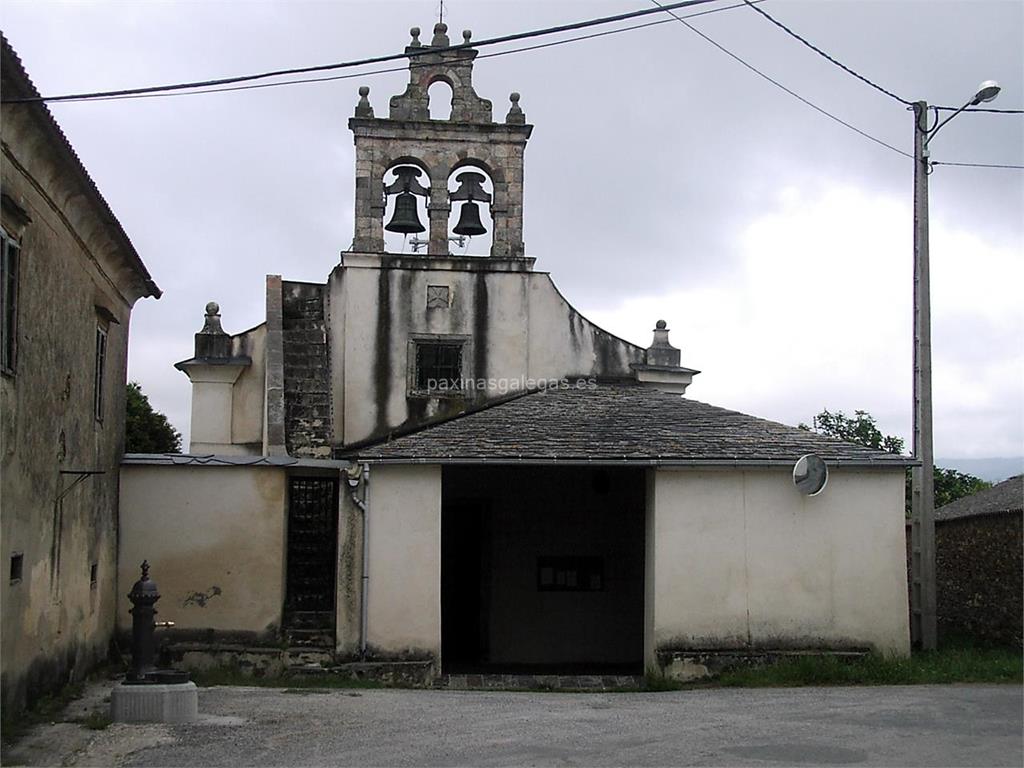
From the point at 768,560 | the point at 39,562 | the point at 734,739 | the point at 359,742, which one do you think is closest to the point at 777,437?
the point at 768,560

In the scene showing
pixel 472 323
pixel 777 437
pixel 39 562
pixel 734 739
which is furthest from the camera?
pixel 472 323

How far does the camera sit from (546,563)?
18.7 meters

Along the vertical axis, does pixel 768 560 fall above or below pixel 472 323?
below

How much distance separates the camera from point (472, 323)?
62.7ft

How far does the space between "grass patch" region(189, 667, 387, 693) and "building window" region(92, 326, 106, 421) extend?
10.7 ft

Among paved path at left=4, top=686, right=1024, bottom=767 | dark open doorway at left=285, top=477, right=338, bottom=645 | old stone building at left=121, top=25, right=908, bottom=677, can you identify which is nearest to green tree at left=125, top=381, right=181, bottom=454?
old stone building at left=121, top=25, right=908, bottom=677

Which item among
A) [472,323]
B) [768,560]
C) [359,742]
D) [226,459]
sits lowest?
[359,742]

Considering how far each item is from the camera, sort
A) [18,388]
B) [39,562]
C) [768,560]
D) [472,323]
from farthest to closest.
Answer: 1. [472,323]
2. [768,560]
3. [39,562]
4. [18,388]

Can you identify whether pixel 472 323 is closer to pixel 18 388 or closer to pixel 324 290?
pixel 324 290

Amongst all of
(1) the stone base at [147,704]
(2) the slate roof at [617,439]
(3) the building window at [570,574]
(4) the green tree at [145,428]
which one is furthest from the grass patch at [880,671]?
(4) the green tree at [145,428]

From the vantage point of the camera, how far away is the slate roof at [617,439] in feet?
48.3

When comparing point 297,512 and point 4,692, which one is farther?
point 297,512

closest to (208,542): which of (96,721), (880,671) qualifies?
(96,721)

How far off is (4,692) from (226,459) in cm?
564
